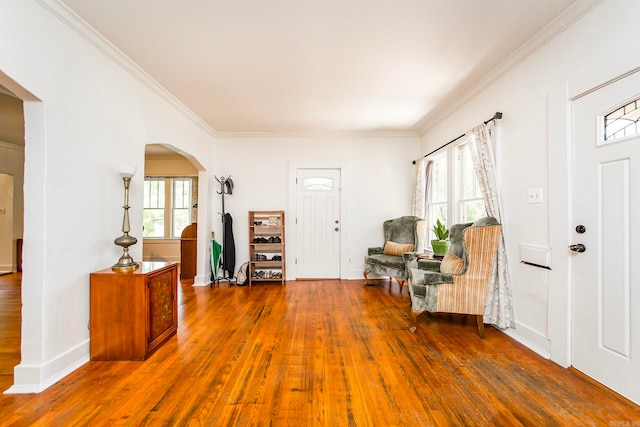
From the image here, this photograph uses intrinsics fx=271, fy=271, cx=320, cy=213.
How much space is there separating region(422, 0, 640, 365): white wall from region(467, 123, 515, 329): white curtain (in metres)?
0.07

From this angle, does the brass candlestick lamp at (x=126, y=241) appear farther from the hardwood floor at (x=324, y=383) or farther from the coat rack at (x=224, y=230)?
the coat rack at (x=224, y=230)

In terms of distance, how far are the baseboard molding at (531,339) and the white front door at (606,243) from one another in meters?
0.21

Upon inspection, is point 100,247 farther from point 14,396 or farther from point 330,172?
point 330,172

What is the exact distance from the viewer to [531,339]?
2.34m

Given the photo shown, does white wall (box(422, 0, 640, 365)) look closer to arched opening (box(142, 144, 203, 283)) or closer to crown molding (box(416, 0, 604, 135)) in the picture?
crown molding (box(416, 0, 604, 135))

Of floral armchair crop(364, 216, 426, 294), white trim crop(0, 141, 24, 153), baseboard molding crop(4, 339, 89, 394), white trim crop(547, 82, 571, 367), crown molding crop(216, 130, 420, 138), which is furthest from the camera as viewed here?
white trim crop(0, 141, 24, 153)

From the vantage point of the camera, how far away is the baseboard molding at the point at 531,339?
219 cm

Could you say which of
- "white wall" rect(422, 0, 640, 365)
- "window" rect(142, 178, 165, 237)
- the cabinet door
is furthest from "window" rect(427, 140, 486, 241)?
"window" rect(142, 178, 165, 237)

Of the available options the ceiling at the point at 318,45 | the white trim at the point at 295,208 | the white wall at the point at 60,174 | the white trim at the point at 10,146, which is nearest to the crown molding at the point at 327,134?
the white trim at the point at 295,208

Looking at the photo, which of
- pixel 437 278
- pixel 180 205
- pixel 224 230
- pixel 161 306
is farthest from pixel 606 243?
pixel 180 205

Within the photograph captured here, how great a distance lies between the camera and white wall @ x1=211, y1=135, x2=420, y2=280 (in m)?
4.87

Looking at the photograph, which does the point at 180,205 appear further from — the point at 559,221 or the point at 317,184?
the point at 559,221

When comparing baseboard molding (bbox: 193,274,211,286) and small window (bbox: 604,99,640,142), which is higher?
small window (bbox: 604,99,640,142)

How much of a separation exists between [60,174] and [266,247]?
10.5 feet
